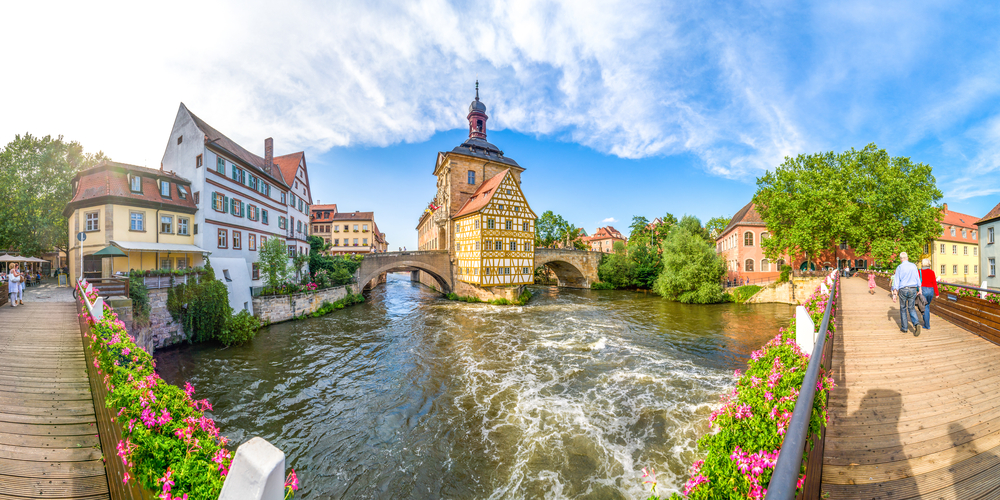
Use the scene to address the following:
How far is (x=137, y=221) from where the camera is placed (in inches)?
642

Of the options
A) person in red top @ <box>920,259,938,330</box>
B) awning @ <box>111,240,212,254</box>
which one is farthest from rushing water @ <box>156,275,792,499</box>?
awning @ <box>111,240,212,254</box>

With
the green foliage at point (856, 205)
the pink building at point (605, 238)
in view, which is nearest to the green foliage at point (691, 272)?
the green foliage at point (856, 205)

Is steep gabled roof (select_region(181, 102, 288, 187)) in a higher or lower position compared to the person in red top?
higher

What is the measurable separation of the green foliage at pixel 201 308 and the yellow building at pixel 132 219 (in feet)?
13.0

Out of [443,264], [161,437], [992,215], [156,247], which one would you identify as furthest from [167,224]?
[992,215]

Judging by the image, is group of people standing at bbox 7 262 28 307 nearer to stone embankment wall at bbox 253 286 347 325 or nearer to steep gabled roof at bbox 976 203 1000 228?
stone embankment wall at bbox 253 286 347 325

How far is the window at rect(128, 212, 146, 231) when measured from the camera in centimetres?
1609

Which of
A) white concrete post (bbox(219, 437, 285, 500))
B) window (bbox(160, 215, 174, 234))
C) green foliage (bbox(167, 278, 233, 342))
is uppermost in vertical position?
window (bbox(160, 215, 174, 234))

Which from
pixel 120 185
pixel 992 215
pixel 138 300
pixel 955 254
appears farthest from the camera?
pixel 955 254

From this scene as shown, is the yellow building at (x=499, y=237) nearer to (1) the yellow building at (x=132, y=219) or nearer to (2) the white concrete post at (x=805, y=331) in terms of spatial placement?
(1) the yellow building at (x=132, y=219)

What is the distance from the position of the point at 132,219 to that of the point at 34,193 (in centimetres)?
1533

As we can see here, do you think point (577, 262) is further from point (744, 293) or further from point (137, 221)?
point (137, 221)

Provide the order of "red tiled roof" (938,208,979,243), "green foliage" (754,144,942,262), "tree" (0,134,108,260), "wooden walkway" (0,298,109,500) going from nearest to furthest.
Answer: "wooden walkway" (0,298,109,500)
"tree" (0,134,108,260)
"green foliage" (754,144,942,262)
"red tiled roof" (938,208,979,243)

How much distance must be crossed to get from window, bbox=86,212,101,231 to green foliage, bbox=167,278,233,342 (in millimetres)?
6362
